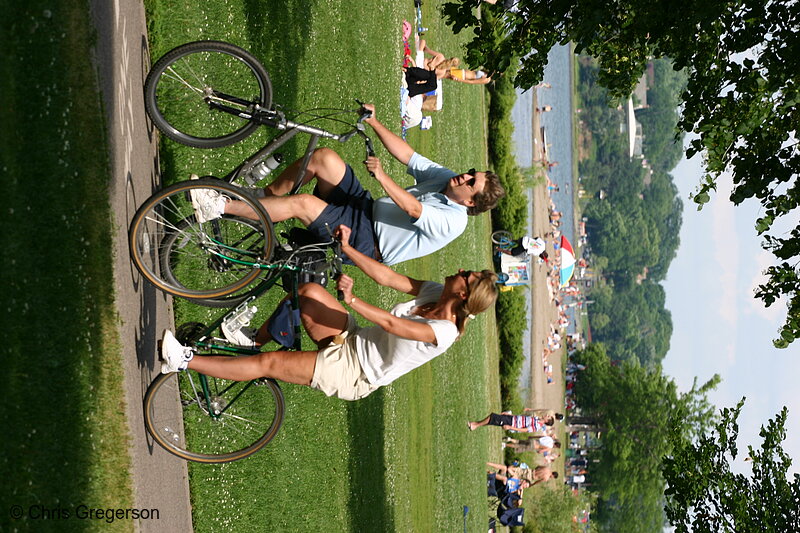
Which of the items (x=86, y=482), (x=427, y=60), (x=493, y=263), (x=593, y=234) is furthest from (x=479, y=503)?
(x=593, y=234)

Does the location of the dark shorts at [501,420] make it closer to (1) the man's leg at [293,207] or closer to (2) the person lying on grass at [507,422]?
(2) the person lying on grass at [507,422]

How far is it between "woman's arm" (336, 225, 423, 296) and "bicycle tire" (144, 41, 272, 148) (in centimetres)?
157

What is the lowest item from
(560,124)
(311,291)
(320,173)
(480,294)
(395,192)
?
(480,294)

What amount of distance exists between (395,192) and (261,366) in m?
1.99

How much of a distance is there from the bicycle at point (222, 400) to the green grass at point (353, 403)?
63 centimetres

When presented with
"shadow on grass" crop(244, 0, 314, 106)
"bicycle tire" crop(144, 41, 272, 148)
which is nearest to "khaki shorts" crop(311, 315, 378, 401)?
"bicycle tire" crop(144, 41, 272, 148)

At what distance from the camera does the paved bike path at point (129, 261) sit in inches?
278

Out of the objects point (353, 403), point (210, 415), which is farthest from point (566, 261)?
point (210, 415)

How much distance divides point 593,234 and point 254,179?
14595cm

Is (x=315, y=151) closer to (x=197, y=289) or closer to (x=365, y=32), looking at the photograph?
(x=197, y=289)

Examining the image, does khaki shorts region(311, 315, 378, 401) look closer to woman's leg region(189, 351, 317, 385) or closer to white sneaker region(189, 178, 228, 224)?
woman's leg region(189, 351, 317, 385)

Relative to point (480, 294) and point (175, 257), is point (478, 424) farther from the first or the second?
point (175, 257)

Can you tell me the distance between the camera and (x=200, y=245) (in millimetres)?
6949

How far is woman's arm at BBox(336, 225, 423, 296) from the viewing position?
6688 mm
